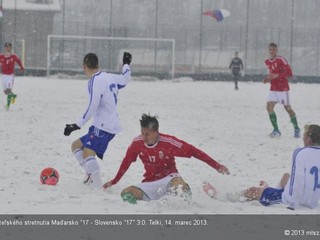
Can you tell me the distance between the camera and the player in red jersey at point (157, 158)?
323 inches

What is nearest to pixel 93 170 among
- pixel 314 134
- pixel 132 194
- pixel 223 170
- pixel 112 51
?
pixel 132 194

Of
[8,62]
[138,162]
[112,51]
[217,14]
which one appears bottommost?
[138,162]

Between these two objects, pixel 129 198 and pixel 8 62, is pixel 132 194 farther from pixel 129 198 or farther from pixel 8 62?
pixel 8 62

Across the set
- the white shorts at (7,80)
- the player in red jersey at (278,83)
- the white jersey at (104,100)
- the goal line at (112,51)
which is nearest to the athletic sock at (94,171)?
the white jersey at (104,100)

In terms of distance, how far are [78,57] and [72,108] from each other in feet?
76.7

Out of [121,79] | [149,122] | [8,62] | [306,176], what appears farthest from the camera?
[8,62]

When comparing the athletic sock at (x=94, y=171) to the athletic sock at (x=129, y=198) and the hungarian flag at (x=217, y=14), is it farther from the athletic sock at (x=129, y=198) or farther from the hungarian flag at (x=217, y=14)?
the hungarian flag at (x=217, y=14)

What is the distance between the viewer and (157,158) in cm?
843

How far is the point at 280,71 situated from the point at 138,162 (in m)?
5.00

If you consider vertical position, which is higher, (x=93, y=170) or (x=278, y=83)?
(x=278, y=83)

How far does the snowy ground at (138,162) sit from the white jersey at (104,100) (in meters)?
0.74

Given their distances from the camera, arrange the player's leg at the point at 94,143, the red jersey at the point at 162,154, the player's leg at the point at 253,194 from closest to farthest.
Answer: the red jersey at the point at 162,154, the player's leg at the point at 253,194, the player's leg at the point at 94,143

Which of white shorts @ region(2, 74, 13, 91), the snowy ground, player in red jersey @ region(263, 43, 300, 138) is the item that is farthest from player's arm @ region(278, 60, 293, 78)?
white shorts @ region(2, 74, 13, 91)
